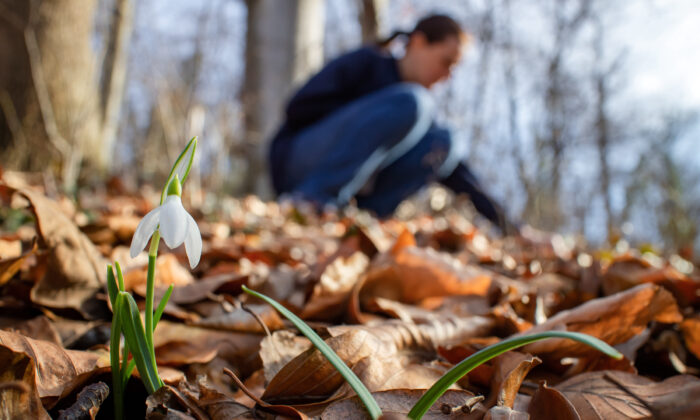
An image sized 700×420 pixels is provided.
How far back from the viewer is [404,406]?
581mm

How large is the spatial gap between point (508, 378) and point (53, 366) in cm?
54

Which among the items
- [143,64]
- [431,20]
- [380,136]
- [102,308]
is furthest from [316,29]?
[102,308]

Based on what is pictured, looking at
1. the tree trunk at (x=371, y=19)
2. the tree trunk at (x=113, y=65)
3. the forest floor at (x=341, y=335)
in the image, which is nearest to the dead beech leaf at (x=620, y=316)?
the forest floor at (x=341, y=335)

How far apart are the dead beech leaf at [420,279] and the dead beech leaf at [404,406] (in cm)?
48

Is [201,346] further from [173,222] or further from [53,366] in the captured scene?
[173,222]

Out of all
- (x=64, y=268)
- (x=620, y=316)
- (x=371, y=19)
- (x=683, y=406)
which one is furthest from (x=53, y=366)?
(x=371, y=19)

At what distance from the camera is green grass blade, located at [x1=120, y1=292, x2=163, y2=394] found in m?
0.51

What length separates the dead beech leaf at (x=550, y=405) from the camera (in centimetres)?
54

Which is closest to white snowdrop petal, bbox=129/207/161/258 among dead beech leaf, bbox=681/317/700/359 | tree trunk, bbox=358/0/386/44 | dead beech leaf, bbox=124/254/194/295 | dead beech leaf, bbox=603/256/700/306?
dead beech leaf, bbox=124/254/194/295

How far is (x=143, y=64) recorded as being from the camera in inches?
386

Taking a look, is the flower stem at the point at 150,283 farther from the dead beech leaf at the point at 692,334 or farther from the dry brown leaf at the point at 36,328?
the dead beech leaf at the point at 692,334

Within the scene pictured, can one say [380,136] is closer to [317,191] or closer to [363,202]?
[317,191]

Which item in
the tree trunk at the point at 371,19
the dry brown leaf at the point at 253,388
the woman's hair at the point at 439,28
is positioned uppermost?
the tree trunk at the point at 371,19

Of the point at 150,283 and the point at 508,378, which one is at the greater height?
the point at 150,283
